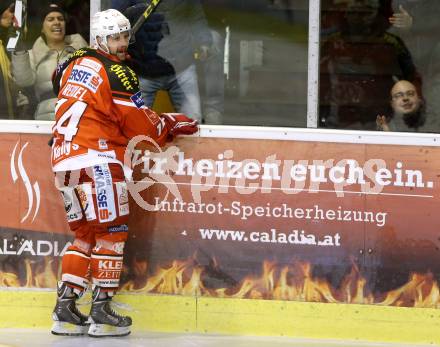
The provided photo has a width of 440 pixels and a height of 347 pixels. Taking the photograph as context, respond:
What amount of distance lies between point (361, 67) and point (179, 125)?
3.43ft

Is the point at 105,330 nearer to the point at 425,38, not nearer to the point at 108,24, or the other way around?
the point at 108,24

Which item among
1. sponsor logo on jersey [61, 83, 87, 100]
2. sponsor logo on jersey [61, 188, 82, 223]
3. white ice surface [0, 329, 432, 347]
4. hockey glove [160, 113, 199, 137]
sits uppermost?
sponsor logo on jersey [61, 83, 87, 100]

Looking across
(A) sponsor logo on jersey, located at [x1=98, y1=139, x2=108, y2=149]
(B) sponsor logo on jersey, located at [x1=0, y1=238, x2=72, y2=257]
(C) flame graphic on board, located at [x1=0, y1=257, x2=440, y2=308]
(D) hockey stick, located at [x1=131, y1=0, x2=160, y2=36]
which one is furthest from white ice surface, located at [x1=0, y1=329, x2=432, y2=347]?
(D) hockey stick, located at [x1=131, y1=0, x2=160, y2=36]

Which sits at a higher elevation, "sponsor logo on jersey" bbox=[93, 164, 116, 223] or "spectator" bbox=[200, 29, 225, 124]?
"spectator" bbox=[200, 29, 225, 124]

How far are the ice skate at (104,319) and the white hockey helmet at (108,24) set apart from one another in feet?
4.40

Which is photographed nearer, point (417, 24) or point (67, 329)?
point (417, 24)

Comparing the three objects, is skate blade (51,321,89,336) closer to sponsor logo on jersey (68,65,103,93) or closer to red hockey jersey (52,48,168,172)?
red hockey jersey (52,48,168,172)

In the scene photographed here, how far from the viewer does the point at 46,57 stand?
20.7 feet

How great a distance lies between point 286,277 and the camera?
609 centimetres

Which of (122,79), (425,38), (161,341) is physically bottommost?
(161,341)

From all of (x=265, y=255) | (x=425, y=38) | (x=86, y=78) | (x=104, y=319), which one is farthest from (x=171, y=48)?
(x=104, y=319)

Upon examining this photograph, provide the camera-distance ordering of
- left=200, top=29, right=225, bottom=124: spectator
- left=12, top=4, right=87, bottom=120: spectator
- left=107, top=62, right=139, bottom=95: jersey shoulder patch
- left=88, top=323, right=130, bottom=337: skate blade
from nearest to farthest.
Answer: left=107, top=62, right=139, bottom=95: jersey shoulder patch → left=88, top=323, right=130, bottom=337: skate blade → left=200, top=29, right=225, bottom=124: spectator → left=12, top=4, right=87, bottom=120: spectator

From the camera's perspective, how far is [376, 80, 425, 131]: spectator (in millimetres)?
6051

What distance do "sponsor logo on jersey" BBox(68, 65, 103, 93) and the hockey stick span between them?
471 mm
